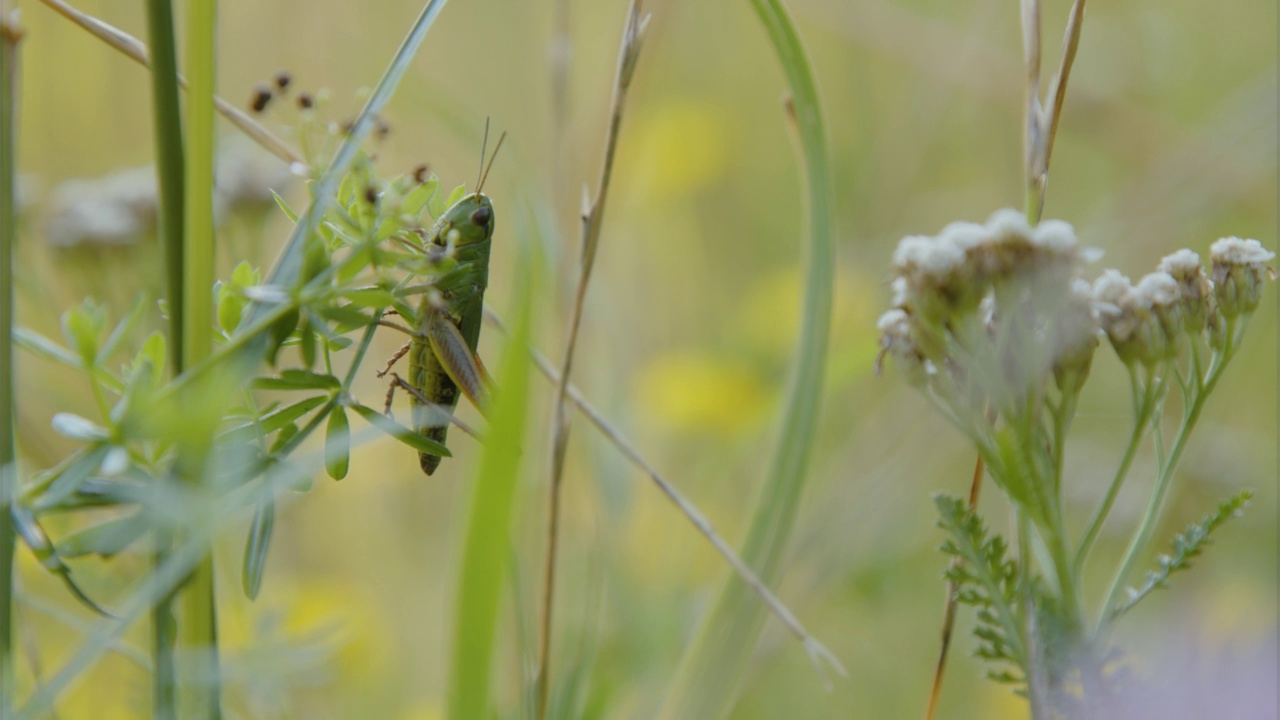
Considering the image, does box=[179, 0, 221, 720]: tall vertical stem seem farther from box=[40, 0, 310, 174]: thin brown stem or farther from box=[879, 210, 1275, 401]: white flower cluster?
box=[879, 210, 1275, 401]: white flower cluster

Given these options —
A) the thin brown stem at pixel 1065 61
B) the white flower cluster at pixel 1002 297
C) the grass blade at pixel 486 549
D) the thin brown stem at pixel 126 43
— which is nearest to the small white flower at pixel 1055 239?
the white flower cluster at pixel 1002 297

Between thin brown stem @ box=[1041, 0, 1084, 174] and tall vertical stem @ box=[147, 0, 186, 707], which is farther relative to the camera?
thin brown stem @ box=[1041, 0, 1084, 174]

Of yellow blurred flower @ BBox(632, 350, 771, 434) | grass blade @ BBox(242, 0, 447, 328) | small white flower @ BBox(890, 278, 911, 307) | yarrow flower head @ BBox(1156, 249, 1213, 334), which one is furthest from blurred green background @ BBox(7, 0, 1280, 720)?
yarrow flower head @ BBox(1156, 249, 1213, 334)

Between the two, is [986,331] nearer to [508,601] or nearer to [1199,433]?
[508,601]

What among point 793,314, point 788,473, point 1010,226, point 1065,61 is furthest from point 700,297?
point 1010,226

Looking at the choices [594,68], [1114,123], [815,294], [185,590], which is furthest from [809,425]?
[594,68]

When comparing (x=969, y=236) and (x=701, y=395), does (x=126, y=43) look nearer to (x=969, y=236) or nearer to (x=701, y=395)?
(x=969, y=236)

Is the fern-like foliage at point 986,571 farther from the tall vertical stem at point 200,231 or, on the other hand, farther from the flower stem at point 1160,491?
the tall vertical stem at point 200,231
